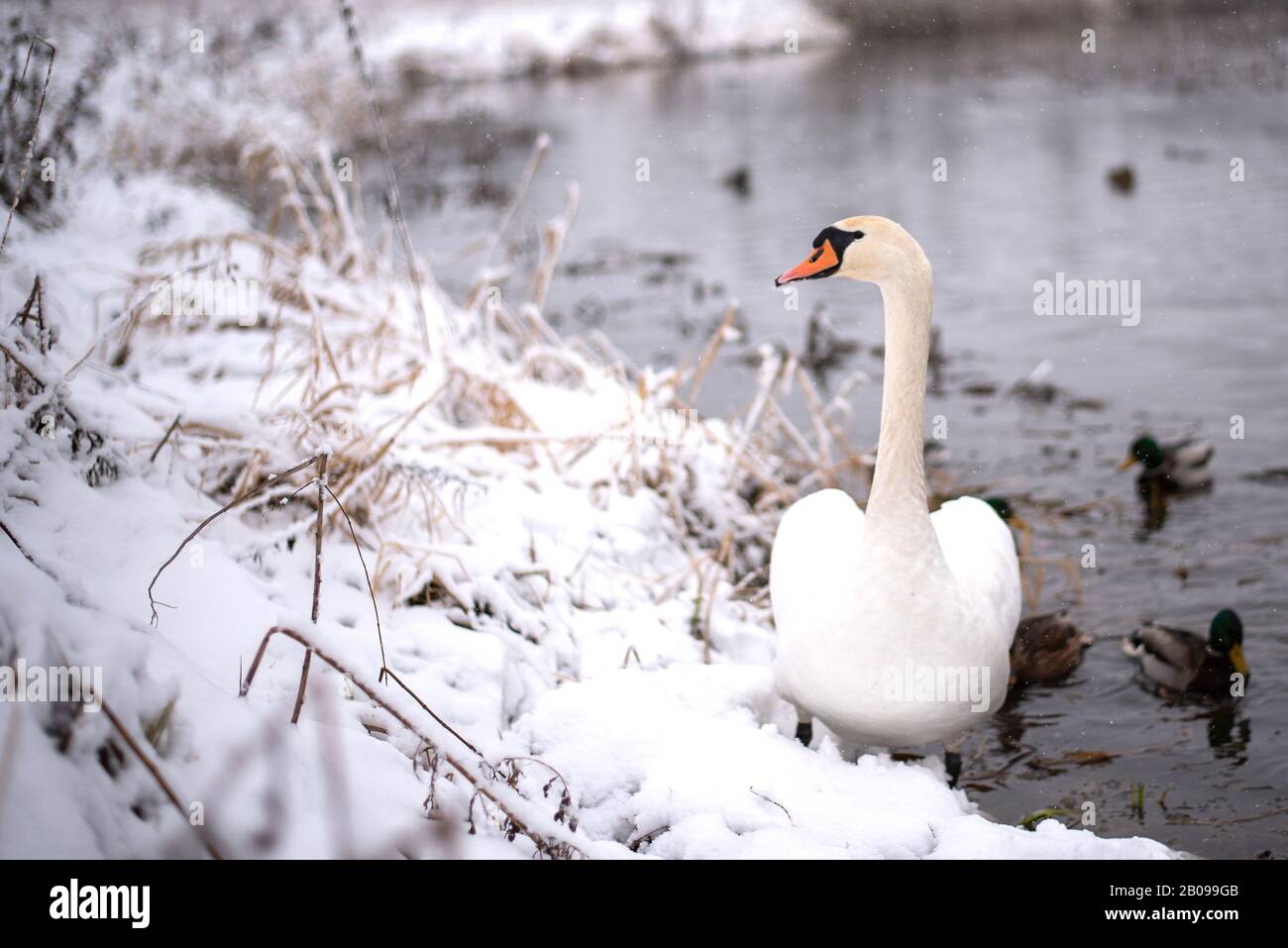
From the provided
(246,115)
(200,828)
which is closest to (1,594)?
(200,828)

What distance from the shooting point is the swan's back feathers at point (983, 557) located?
4.04 metres

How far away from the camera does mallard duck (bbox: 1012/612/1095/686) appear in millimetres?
4996

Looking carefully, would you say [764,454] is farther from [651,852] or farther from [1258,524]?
[651,852]

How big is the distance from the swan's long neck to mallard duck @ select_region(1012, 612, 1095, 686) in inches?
66.1

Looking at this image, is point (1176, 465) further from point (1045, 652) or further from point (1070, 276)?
point (1070, 276)

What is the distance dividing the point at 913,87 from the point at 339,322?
21.7 metres

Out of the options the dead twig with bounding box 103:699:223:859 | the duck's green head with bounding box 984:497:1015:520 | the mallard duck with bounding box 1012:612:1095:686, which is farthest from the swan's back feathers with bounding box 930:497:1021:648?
the dead twig with bounding box 103:699:223:859

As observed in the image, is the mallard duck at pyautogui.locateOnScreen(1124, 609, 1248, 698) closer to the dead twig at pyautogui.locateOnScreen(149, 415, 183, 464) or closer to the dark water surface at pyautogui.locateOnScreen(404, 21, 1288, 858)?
the dark water surface at pyautogui.locateOnScreen(404, 21, 1288, 858)

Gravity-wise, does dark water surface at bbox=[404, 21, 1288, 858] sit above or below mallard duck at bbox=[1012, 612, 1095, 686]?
above

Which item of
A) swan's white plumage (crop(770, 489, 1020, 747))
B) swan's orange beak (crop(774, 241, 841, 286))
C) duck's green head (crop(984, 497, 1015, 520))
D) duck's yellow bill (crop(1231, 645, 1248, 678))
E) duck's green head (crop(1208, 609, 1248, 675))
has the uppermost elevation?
swan's orange beak (crop(774, 241, 841, 286))

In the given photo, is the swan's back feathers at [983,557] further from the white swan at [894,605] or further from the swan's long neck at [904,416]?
the swan's long neck at [904,416]

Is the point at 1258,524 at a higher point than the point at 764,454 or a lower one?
lower
